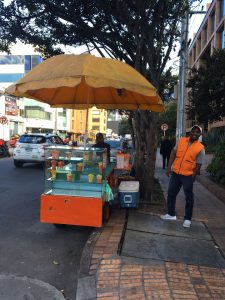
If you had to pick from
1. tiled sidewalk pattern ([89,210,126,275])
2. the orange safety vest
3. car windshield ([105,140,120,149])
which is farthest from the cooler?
car windshield ([105,140,120,149])

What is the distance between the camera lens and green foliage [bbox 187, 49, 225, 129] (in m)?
12.3

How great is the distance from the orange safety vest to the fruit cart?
135 centimetres

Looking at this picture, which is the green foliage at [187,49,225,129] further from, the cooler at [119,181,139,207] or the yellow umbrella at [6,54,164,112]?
the yellow umbrella at [6,54,164,112]

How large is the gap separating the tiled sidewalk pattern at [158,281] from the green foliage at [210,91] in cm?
879

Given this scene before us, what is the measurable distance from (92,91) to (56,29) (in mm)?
4370

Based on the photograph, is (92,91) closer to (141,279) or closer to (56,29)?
(56,29)

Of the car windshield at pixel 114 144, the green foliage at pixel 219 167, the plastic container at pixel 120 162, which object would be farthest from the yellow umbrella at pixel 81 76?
the car windshield at pixel 114 144

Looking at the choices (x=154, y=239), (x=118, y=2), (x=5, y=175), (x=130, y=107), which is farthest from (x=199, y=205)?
(x=5, y=175)

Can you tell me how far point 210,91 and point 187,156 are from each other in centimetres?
686

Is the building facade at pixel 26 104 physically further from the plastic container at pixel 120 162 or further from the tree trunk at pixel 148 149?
the plastic container at pixel 120 162

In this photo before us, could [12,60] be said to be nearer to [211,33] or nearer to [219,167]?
[211,33]

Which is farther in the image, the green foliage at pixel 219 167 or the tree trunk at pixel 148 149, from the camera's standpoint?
the green foliage at pixel 219 167

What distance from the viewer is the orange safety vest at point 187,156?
6484 mm

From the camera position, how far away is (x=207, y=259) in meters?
4.93
